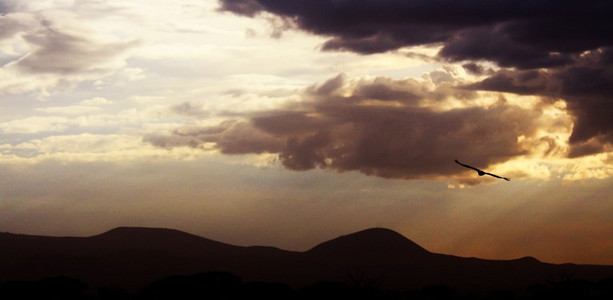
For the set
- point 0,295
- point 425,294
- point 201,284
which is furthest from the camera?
point 425,294

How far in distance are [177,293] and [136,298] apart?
21.7 ft

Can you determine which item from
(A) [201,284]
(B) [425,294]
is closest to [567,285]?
(B) [425,294]

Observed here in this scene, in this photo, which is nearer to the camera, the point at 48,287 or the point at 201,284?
the point at 48,287

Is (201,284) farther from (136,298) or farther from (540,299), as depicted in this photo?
(540,299)

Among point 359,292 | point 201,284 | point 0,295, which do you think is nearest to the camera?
point 0,295

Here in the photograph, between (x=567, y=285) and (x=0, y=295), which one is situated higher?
(x=567, y=285)

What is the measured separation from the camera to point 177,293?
132 m

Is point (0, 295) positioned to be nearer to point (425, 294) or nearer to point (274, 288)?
point (274, 288)

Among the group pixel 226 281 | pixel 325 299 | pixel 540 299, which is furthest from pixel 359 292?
pixel 540 299

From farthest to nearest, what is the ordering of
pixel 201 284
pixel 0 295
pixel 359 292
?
1. pixel 201 284
2. pixel 359 292
3. pixel 0 295

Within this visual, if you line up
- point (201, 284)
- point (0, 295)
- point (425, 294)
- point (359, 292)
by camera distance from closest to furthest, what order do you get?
point (0, 295)
point (359, 292)
point (201, 284)
point (425, 294)

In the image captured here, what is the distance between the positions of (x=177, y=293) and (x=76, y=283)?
16371mm

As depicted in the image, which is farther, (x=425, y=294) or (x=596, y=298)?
(x=425, y=294)

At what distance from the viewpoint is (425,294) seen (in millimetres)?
150625
